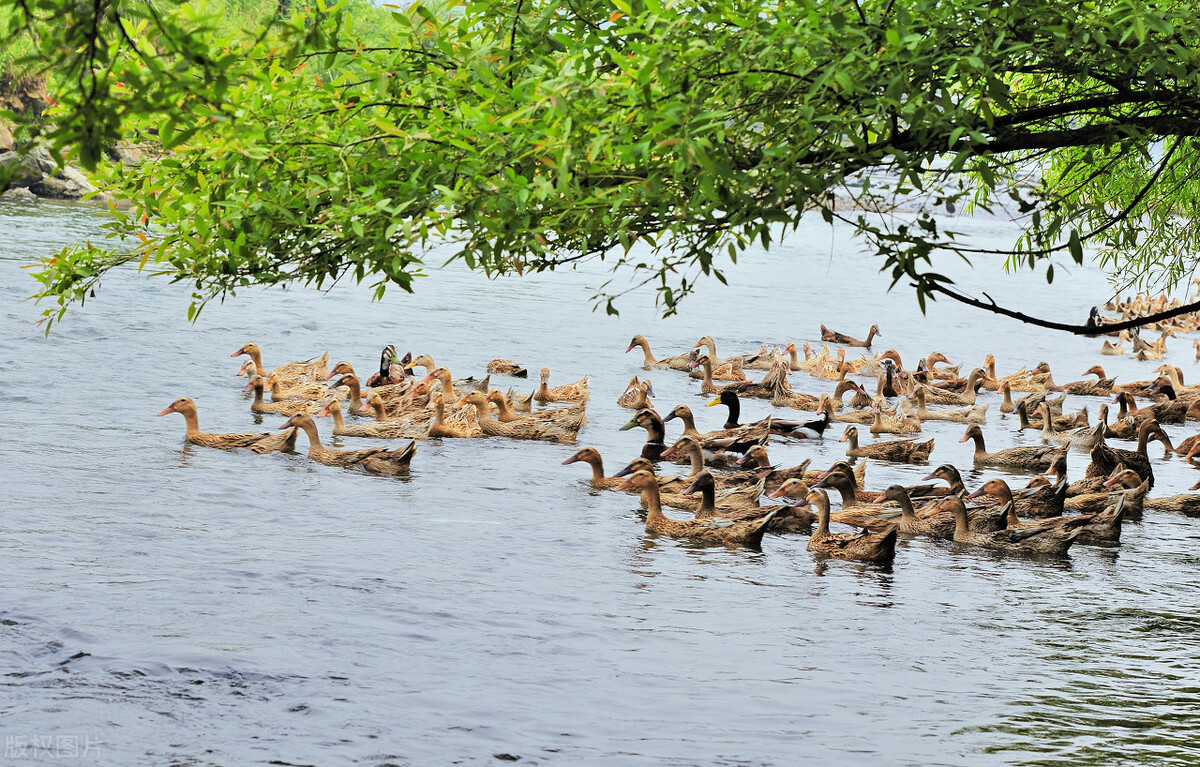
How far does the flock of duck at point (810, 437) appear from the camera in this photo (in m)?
12.4

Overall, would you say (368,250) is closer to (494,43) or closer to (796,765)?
(494,43)

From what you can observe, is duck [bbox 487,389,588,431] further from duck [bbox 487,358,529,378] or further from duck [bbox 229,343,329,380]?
duck [bbox 487,358,529,378]

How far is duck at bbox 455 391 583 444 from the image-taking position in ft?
56.2

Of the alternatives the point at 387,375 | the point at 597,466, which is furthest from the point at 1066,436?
the point at 387,375

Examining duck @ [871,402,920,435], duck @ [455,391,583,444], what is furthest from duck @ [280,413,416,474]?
duck @ [871,402,920,435]

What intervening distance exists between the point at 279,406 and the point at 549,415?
4105 millimetres

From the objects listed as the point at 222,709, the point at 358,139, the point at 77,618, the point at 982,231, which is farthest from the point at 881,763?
the point at 982,231

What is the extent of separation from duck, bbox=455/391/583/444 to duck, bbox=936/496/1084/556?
246 inches

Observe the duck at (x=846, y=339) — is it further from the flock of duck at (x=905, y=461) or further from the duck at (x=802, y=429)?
the duck at (x=802, y=429)

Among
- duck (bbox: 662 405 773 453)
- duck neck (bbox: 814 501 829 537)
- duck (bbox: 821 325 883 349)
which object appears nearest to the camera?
duck neck (bbox: 814 501 829 537)

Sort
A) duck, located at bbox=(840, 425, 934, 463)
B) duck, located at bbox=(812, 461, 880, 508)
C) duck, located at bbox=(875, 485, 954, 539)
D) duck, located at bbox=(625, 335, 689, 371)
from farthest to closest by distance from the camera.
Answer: duck, located at bbox=(625, 335, 689, 371) < duck, located at bbox=(840, 425, 934, 463) < duck, located at bbox=(812, 461, 880, 508) < duck, located at bbox=(875, 485, 954, 539)

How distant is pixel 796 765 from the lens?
694 cm

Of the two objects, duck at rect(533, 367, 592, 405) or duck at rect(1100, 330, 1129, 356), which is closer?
duck at rect(533, 367, 592, 405)

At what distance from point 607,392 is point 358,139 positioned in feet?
51.5
